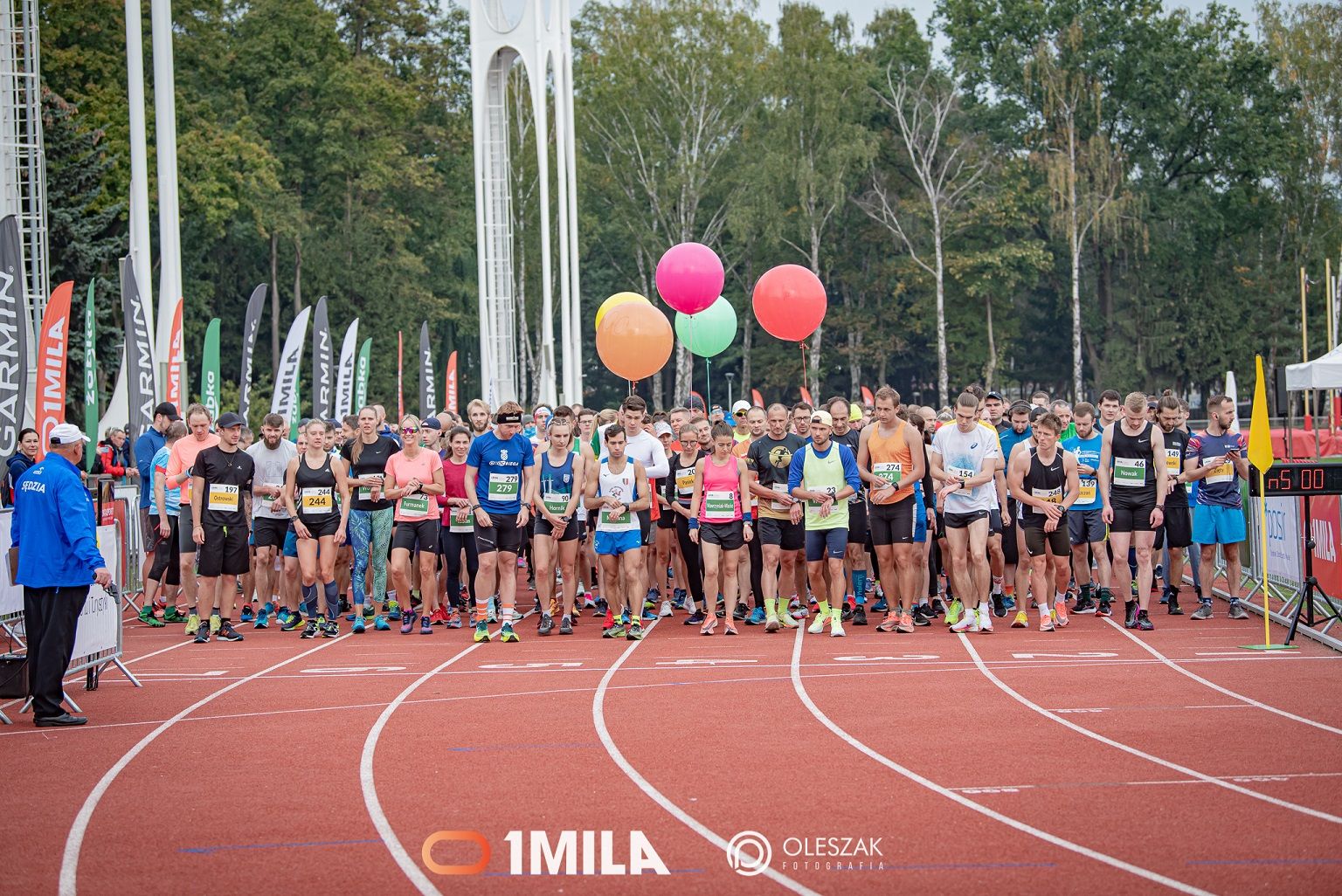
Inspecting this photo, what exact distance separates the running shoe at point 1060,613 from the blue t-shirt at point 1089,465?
94 cm

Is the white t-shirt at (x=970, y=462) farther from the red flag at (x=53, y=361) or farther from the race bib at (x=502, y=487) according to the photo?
the red flag at (x=53, y=361)

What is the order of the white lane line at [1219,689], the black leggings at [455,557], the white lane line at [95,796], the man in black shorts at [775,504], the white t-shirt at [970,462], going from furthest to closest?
the black leggings at [455,557] < the man in black shorts at [775,504] < the white t-shirt at [970,462] < the white lane line at [1219,689] < the white lane line at [95,796]

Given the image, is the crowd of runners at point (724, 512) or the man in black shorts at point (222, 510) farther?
the man in black shorts at point (222, 510)

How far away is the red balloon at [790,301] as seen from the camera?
1803cm

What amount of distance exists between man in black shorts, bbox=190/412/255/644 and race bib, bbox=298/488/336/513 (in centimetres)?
52

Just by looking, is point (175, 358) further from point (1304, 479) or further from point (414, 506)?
point (1304, 479)

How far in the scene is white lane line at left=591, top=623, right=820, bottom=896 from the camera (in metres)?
5.45

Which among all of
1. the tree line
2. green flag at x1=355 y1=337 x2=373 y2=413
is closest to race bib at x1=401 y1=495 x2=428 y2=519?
green flag at x1=355 y1=337 x2=373 y2=413

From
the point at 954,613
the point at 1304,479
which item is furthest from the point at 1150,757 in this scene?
the point at 954,613

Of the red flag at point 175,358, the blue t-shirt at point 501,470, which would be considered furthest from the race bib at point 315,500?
the red flag at point 175,358

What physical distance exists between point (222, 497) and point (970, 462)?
6957 mm

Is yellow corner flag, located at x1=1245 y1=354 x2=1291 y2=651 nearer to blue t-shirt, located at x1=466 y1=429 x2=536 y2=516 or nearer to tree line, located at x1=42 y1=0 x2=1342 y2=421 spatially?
blue t-shirt, located at x1=466 y1=429 x2=536 y2=516

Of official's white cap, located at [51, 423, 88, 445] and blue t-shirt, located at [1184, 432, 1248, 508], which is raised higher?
official's white cap, located at [51, 423, 88, 445]

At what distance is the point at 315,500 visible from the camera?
13.4 metres
